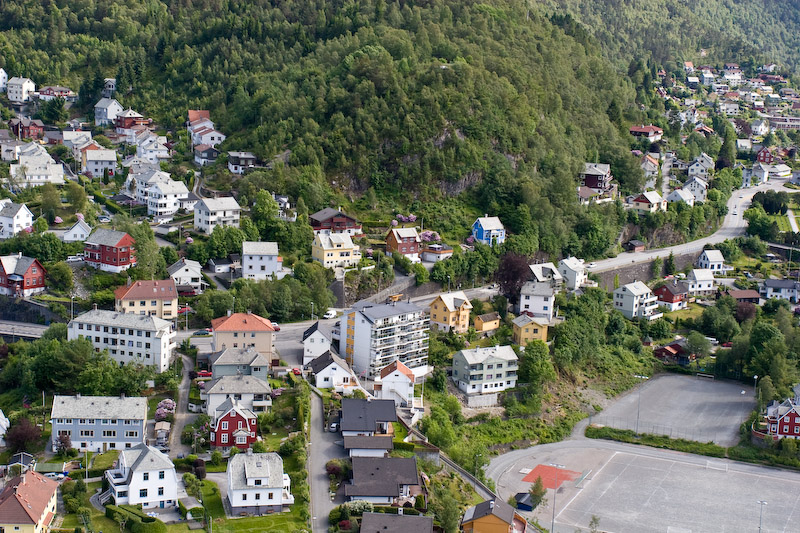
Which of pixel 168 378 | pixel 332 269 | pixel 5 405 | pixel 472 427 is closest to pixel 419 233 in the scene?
pixel 332 269

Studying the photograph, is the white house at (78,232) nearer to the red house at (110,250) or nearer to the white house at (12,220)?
the red house at (110,250)

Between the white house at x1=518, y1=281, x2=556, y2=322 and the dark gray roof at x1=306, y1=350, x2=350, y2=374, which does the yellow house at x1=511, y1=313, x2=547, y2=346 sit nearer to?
the white house at x1=518, y1=281, x2=556, y2=322

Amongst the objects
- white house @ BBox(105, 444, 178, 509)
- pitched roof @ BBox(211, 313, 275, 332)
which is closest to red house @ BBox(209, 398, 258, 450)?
white house @ BBox(105, 444, 178, 509)

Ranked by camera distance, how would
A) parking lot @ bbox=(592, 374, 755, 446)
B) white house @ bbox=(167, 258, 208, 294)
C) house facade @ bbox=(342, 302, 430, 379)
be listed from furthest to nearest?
white house @ bbox=(167, 258, 208, 294) < parking lot @ bbox=(592, 374, 755, 446) < house facade @ bbox=(342, 302, 430, 379)

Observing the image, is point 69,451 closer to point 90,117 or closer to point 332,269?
point 332,269

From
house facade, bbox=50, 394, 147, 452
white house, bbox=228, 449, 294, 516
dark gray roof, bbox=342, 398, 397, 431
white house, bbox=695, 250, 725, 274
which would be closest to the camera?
white house, bbox=228, 449, 294, 516

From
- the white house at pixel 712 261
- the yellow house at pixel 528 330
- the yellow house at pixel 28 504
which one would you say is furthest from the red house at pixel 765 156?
the yellow house at pixel 28 504

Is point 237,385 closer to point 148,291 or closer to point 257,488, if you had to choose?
point 257,488
